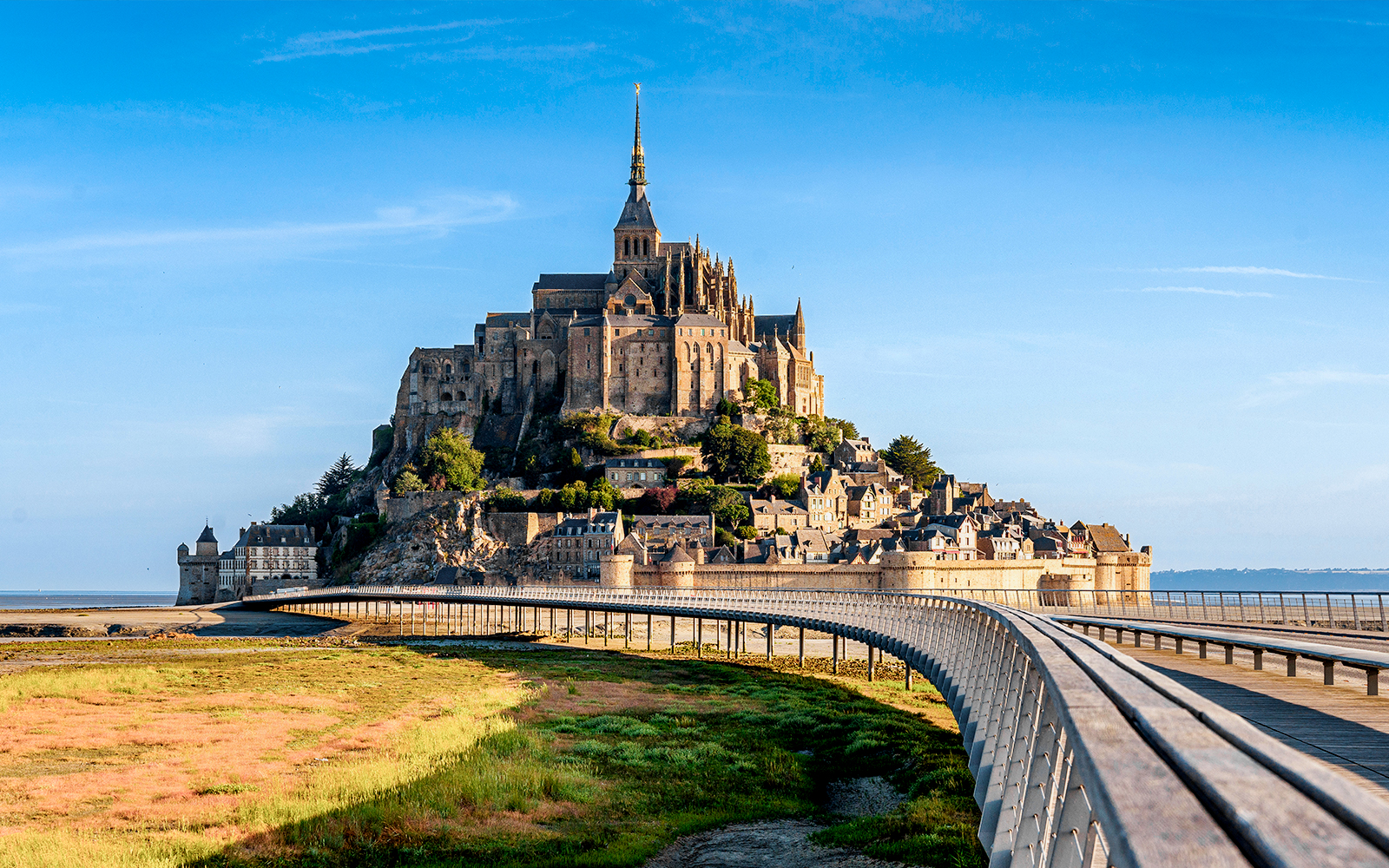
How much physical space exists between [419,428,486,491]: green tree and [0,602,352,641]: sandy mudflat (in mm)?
20328

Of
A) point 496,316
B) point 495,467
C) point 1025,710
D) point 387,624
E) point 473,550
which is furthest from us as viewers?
point 496,316

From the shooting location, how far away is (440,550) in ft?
332

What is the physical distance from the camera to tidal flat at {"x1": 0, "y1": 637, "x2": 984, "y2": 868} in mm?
18062

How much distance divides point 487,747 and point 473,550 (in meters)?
75.2

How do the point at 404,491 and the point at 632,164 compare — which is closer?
the point at 404,491

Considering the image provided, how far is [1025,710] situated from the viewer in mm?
9602

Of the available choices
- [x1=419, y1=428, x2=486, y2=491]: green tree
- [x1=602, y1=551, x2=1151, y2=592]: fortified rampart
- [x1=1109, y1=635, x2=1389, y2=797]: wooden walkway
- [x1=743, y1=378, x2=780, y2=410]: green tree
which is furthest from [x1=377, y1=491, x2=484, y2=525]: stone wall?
[x1=1109, y1=635, x2=1389, y2=797]: wooden walkway

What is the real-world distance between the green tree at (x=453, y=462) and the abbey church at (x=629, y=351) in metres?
8.67

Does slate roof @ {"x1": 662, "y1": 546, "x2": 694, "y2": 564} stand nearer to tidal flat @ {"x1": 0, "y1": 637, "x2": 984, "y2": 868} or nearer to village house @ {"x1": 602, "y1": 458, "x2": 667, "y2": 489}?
village house @ {"x1": 602, "y1": 458, "x2": 667, "y2": 489}

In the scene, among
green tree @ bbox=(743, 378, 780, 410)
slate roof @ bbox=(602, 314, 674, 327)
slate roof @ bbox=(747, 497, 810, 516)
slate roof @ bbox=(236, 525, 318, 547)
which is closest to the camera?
slate roof @ bbox=(747, 497, 810, 516)

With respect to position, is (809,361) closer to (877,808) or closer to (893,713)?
(893,713)

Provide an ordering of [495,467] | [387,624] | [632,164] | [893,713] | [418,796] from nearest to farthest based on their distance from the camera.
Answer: [418,796] → [893,713] → [387,624] → [495,467] → [632,164]

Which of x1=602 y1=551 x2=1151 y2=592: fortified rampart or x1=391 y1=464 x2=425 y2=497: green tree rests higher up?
x1=391 y1=464 x2=425 y2=497: green tree

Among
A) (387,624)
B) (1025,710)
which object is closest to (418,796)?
(1025,710)
